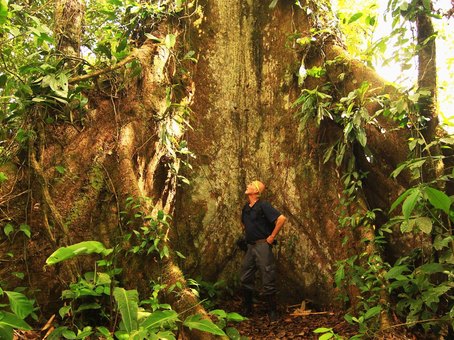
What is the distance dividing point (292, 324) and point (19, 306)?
324cm

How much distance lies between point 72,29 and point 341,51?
3.43 metres

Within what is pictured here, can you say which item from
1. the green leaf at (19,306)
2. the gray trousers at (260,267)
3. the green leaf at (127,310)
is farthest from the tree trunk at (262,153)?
the green leaf at (127,310)

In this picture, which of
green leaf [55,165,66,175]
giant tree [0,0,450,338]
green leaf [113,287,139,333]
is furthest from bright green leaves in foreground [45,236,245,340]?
green leaf [55,165,66,175]

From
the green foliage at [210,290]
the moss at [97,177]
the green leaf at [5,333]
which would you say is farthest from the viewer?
the green foliage at [210,290]

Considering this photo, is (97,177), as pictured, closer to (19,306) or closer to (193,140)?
(193,140)

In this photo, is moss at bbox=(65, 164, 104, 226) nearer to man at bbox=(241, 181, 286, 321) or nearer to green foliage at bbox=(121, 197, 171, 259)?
green foliage at bbox=(121, 197, 171, 259)

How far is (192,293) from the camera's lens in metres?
3.34

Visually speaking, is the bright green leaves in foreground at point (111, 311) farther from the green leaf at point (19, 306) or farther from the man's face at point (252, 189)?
the man's face at point (252, 189)

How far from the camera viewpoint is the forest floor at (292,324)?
13.2ft

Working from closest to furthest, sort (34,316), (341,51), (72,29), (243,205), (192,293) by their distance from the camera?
(34,316)
(192,293)
(72,29)
(341,51)
(243,205)

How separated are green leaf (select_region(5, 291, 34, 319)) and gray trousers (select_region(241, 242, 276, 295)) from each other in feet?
9.77

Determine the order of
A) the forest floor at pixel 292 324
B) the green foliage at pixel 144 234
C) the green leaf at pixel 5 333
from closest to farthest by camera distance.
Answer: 1. the green leaf at pixel 5 333
2. the green foliage at pixel 144 234
3. the forest floor at pixel 292 324

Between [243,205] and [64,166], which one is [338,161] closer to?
[243,205]

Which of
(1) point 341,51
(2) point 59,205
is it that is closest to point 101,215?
(2) point 59,205
